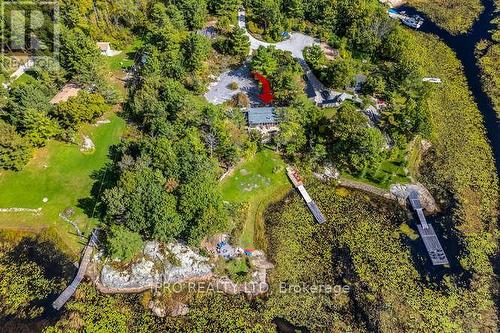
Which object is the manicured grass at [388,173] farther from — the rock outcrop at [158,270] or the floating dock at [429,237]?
the rock outcrop at [158,270]

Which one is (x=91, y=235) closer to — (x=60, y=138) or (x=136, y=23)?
(x=60, y=138)

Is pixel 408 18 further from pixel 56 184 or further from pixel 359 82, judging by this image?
pixel 56 184

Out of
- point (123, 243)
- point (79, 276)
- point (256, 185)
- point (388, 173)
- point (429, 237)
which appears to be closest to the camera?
point (123, 243)

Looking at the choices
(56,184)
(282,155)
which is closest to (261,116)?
(282,155)

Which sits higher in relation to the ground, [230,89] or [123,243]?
[230,89]

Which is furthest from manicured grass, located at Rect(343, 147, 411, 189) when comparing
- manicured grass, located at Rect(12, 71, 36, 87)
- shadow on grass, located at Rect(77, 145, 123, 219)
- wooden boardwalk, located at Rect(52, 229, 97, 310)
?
manicured grass, located at Rect(12, 71, 36, 87)

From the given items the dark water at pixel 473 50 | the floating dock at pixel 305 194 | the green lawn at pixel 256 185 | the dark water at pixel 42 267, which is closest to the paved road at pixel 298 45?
the green lawn at pixel 256 185

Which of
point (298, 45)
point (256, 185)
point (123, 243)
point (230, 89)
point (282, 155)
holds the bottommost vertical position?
point (123, 243)
